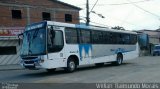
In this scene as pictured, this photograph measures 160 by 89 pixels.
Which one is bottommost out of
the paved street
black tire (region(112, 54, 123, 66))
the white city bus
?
black tire (region(112, 54, 123, 66))

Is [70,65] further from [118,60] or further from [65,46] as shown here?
[118,60]

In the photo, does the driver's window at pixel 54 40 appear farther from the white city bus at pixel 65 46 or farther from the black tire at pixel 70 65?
the black tire at pixel 70 65

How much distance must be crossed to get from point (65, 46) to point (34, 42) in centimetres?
192

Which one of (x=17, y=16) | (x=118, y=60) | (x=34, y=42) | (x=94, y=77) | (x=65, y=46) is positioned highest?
(x=17, y=16)

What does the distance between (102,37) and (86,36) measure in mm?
2158

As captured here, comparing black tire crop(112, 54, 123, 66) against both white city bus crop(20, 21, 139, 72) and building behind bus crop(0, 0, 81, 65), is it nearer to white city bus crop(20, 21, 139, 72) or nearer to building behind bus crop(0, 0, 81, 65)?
white city bus crop(20, 21, 139, 72)

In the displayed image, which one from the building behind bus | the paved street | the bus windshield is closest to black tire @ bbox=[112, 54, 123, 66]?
A: the paved street

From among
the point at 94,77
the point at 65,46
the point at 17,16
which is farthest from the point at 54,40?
the point at 17,16

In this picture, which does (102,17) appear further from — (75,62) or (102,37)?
(75,62)

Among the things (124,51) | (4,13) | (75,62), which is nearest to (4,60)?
(4,13)

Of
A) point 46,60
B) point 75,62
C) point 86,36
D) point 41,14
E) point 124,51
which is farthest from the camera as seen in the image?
point 41,14

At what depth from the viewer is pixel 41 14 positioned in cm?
3956

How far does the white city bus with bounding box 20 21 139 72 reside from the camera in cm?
1741

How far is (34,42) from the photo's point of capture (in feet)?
58.6
